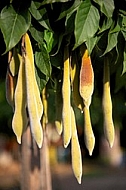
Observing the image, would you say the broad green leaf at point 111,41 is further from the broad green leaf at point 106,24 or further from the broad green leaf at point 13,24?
the broad green leaf at point 13,24

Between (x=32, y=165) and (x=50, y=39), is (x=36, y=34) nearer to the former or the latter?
(x=50, y=39)

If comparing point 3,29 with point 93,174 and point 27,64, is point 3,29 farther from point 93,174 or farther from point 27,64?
point 93,174

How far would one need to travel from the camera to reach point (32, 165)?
104 inches

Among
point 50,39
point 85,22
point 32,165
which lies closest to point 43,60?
point 50,39

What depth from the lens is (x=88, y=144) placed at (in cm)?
124

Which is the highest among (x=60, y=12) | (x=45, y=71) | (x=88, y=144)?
(x=60, y=12)

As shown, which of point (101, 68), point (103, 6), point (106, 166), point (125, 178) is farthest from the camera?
point (106, 166)

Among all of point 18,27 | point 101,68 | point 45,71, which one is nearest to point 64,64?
point 45,71

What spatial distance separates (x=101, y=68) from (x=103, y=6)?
1.30ft

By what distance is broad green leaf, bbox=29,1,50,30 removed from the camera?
115 cm

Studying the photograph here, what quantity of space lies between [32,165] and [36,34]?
1.55 metres

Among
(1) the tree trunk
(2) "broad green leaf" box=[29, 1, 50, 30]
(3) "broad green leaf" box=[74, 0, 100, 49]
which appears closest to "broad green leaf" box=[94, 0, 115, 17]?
(3) "broad green leaf" box=[74, 0, 100, 49]

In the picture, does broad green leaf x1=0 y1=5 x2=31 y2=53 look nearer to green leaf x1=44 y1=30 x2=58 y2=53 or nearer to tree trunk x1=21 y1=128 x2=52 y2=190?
green leaf x1=44 y1=30 x2=58 y2=53

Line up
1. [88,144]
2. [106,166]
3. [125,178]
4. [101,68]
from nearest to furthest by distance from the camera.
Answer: [88,144] → [101,68] → [125,178] → [106,166]
